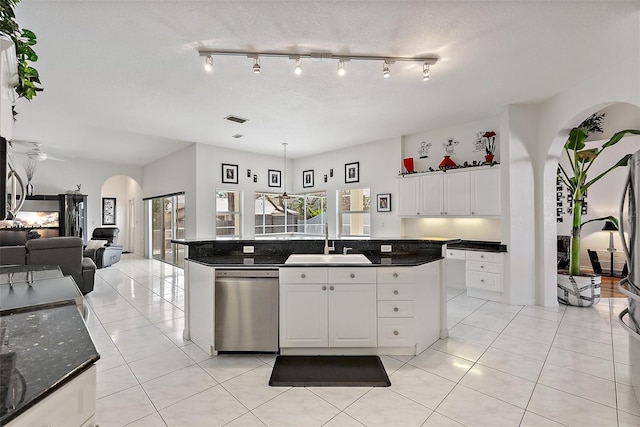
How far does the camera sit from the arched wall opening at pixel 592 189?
161 inches

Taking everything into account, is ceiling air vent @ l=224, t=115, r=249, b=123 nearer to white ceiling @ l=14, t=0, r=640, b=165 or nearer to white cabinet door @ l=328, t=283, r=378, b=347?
white ceiling @ l=14, t=0, r=640, b=165

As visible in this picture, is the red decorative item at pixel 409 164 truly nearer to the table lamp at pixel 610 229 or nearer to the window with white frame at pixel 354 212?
the window with white frame at pixel 354 212

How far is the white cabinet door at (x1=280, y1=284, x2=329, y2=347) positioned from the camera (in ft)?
8.69

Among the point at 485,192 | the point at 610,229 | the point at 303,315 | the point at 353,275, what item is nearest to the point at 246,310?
the point at 303,315

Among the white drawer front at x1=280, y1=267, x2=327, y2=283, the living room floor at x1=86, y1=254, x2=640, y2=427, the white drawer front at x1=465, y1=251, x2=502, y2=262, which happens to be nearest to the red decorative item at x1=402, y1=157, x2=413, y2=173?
the white drawer front at x1=465, y1=251, x2=502, y2=262

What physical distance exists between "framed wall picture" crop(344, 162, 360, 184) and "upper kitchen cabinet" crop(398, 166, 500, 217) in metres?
1.20

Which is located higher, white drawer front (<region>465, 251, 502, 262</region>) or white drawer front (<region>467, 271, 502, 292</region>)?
white drawer front (<region>465, 251, 502, 262</region>)

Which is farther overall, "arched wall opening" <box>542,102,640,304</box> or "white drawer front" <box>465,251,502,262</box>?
"white drawer front" <box>465,251,502,262</box>

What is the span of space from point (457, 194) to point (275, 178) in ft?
15.1

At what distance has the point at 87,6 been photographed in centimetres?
218

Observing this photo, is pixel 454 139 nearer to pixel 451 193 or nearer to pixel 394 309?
pixel 451 193

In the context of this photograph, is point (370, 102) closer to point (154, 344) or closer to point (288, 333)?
point (288, 333)

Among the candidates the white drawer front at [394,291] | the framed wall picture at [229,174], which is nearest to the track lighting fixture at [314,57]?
the white drawer front at [394,291]

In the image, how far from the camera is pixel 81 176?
8547 millimetres
